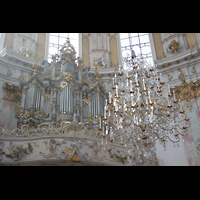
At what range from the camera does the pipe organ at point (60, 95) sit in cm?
930

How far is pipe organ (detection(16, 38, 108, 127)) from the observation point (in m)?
9.30

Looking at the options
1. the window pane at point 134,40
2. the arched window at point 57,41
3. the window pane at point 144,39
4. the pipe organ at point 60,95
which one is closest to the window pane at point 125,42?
the window pane at point 134,40

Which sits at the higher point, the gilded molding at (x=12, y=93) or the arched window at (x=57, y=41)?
the arched window at (x=57, y=41)

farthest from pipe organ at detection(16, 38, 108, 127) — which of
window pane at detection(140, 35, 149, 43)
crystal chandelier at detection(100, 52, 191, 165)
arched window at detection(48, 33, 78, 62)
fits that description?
window pane at detection(140, 35, 149, 43)

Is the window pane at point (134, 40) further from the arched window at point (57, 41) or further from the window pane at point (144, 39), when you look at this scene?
the arched window at point (57, 41)

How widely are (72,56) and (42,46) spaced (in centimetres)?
226

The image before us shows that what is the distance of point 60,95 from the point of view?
9938 mm

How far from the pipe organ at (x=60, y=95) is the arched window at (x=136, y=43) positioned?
11.0 ft

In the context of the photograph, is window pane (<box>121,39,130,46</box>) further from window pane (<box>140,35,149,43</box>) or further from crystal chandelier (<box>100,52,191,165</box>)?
crystal chandelier (<box>100,52,191,165</box>)

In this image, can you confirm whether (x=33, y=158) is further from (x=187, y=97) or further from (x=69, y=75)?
(x=187, y=97)

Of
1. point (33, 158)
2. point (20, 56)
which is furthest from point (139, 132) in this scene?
point (20, 56)

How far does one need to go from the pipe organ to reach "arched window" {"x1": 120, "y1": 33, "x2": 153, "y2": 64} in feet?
11.0

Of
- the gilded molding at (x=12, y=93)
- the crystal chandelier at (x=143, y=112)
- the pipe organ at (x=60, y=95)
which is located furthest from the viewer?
the gilded molding at (x=12, y=93)

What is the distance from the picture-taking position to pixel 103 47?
13.4m
